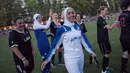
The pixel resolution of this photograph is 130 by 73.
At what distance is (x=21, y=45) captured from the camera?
5.91 meters

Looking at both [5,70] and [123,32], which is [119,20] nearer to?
[123,32]

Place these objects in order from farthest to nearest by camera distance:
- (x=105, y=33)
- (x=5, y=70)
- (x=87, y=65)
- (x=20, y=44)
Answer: (x=5, y=70) → (x=87, y=65) → (x=105, y=33) → (x=20, y=44)

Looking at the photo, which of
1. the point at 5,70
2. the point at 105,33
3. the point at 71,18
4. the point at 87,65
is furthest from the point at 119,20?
the point at 5,70

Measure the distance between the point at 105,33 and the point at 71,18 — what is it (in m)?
2.41

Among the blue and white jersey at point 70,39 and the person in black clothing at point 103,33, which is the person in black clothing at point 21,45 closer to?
the blue and white jersey at point 70,39

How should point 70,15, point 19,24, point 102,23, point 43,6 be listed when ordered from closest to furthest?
point 70,15 → point 19,24 → point 102,23 → point 43,6

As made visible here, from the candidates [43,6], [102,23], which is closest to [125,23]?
[102,23]

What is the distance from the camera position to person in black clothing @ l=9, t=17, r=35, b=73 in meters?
5.75

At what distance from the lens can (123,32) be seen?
6.74 meters

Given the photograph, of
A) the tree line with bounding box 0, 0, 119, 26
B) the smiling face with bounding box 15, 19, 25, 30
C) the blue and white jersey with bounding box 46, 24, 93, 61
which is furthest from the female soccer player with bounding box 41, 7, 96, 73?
the tree line with bounding box 0, 0, 119, 26

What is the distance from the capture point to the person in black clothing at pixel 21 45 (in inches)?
226

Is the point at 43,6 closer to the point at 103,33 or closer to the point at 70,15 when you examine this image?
the point at 103,33

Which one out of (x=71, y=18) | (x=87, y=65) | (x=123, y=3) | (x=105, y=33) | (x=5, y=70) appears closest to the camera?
(x=71, y=18)

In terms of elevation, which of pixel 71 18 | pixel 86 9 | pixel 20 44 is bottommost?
pixel 86 9
